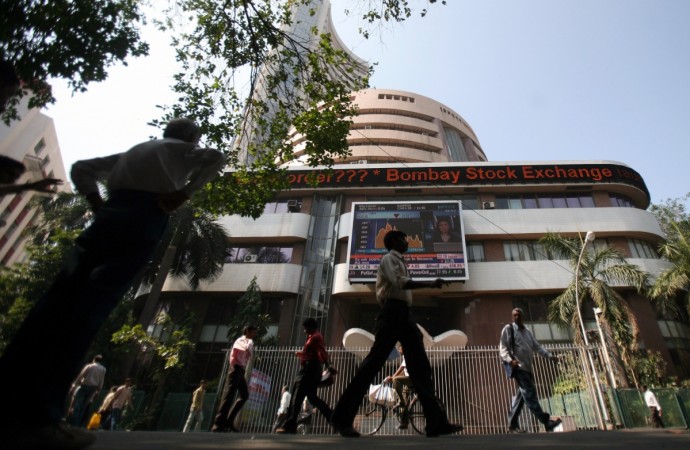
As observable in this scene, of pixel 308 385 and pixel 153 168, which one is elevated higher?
pixel 153 168

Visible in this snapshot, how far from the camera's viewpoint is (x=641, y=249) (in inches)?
811

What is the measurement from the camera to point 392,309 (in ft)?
10.7

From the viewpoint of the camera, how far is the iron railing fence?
30.4 feet

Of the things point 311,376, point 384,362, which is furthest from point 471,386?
point 384,362

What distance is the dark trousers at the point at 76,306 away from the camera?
1.45 m

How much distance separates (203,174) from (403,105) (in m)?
38.7

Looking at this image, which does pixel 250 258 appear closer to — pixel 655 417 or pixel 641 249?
pixel 655 417

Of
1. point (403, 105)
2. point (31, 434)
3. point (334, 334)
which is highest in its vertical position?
point (403, 105)

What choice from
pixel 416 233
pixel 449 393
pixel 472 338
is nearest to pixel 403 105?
pixel 416 233

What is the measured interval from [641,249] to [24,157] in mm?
42368

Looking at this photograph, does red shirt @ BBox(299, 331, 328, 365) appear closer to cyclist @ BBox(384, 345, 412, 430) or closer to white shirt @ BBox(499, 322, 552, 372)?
white shirt @ BBox(499, 322, 552, 372)

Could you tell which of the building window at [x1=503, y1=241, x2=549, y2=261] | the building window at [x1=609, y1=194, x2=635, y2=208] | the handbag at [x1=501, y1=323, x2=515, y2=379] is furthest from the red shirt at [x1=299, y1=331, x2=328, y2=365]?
the building window at [x1=609, y1=194, x2=635, y2=208]

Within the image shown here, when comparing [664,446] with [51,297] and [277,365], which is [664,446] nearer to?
[51,297]

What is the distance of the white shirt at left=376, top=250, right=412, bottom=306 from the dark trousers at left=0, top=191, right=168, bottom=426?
192 cm
